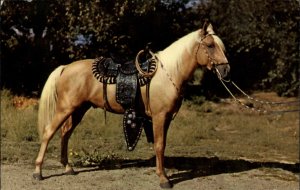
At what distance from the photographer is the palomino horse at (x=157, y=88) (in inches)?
241

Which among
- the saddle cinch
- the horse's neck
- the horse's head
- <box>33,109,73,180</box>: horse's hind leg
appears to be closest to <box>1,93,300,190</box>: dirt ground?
<box>33,109,73,180</box>: horse's hind leg

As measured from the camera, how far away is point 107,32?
53.5 feet

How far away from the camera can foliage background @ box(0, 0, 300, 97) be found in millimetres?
15945

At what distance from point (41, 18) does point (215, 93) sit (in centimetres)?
833

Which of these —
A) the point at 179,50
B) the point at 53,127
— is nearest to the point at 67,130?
the point at 53,127

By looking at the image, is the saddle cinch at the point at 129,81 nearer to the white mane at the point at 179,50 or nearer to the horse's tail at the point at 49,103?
the white mane at the point at 179,50

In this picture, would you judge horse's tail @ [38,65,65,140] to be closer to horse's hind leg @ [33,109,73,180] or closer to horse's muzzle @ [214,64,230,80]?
horse's hind leg @ [33,109,73,180]

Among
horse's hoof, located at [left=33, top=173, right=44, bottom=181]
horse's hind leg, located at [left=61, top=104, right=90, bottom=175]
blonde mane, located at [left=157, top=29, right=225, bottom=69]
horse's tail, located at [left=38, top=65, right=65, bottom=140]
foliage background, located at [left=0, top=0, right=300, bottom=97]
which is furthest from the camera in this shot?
foliage background, located at [left=0, top=0, right=300, bottom=97]

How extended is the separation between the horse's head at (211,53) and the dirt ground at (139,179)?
5.40ft

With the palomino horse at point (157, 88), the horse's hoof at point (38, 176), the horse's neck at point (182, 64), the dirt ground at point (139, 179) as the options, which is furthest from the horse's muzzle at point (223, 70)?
the horse's hoof at point (38, 176)

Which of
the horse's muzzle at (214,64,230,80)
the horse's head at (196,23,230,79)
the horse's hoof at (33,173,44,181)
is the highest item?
the horse's head at (196,23,230,79)

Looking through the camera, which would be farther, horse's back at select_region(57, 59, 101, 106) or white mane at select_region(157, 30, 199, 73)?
horse's back at select_region(57, 59, 101, 106)

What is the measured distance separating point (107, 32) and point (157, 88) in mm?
10484

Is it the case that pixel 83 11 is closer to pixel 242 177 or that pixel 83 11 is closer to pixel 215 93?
pixel 215 93
